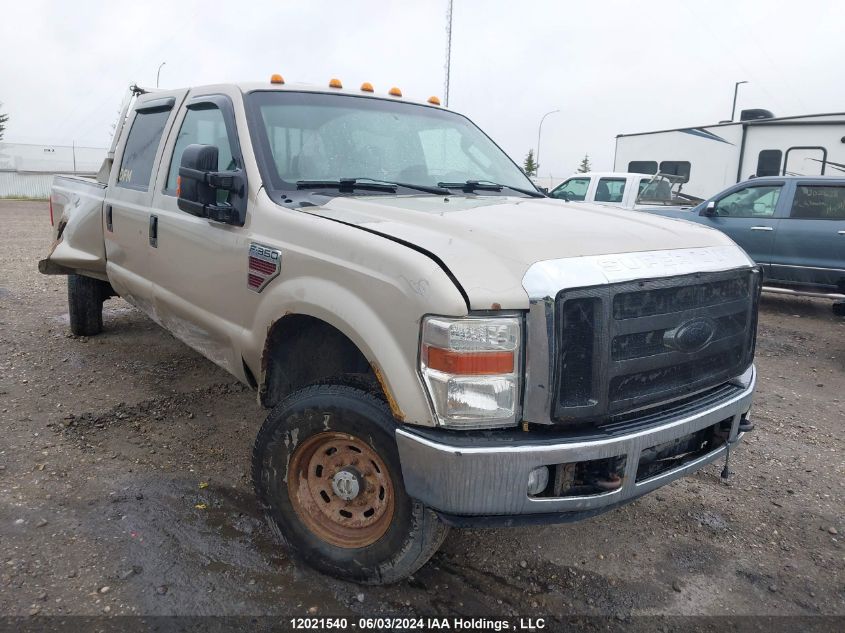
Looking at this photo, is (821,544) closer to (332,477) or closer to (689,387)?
(689,387)

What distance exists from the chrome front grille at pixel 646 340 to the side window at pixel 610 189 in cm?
950

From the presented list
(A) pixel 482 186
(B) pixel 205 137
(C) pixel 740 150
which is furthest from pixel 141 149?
(C) pixel 740 150

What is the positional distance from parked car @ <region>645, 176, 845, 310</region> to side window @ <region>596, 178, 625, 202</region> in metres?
2.72

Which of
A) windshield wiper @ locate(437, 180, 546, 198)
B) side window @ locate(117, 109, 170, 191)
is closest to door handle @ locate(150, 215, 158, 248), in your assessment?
side window @ locate(117, 109, 170, 191)

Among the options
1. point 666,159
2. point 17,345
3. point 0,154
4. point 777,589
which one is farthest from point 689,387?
point 0,154

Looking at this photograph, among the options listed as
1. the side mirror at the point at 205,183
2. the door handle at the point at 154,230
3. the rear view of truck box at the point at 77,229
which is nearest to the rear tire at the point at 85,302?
the rear view of truck box at the point at 77,229

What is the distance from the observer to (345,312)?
2.46 meters

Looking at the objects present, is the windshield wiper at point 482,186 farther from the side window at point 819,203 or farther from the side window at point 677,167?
the side window at point 677,167

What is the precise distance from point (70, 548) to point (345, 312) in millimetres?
1655

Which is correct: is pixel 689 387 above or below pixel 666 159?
below

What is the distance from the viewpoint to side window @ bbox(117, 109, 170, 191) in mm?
4289

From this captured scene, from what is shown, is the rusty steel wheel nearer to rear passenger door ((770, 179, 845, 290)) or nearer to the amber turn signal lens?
the amber turn signal lens

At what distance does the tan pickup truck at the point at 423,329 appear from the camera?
7.19 feet

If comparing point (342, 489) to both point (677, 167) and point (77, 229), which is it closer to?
point (77, 229)
